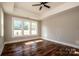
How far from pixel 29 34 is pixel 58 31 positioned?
2.07m

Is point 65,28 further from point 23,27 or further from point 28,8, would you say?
point 23,27

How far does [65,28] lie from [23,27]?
2.69 metres

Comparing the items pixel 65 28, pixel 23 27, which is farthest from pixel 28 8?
pixel 65 28

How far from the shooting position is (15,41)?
175 inches

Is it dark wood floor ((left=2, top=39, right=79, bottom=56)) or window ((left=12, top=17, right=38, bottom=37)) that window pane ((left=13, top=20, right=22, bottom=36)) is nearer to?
window ((left=12, top=17, right=38, bottom=37))

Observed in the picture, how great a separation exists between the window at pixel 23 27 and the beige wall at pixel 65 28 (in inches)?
50.0

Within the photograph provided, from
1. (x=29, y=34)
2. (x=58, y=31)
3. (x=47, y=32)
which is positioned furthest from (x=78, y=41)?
(x=29, y=34)

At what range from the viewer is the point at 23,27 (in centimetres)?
476

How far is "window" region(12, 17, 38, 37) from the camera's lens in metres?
4.49

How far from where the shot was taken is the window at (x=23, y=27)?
4492mm

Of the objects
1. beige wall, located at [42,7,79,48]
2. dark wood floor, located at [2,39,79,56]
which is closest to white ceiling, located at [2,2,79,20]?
beige wall, located at [42,7,79,48]

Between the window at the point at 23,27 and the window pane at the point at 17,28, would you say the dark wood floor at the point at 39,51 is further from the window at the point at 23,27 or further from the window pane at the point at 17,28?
the window at the point at 23,27

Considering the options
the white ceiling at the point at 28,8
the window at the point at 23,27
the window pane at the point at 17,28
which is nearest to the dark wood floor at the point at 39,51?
the window pane at the point at 17,28

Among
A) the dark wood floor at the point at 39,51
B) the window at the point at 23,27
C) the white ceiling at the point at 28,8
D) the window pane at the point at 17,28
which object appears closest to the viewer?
the dark wood floor at the point at 39,51
